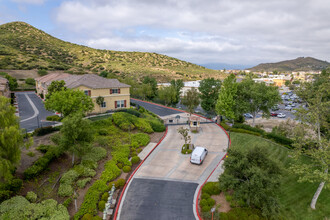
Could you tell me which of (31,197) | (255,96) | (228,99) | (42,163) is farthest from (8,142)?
(255,96)

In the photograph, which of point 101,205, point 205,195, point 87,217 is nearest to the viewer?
point 87,217

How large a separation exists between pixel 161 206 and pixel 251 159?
841cm

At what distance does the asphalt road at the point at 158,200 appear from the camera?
14906 millimetres

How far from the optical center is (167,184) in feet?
61.8

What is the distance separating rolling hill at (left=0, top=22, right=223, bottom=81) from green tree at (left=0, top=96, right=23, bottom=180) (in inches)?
3421

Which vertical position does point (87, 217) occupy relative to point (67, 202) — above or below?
below

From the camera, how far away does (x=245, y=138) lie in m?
30.4

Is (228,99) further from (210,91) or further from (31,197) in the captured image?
(31,197)

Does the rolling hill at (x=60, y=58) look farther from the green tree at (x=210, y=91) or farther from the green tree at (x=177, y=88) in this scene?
the green tree at (x=210, y=91)

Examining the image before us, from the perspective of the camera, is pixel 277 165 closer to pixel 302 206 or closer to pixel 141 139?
pixel 302 206

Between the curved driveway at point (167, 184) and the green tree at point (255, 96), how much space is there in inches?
447

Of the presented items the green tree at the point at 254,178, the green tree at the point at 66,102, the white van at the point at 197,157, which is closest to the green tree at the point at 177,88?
the green tree at the point at 66,102

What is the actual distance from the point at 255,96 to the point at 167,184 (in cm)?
2541

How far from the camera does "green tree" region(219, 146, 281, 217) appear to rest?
44.5 feet
